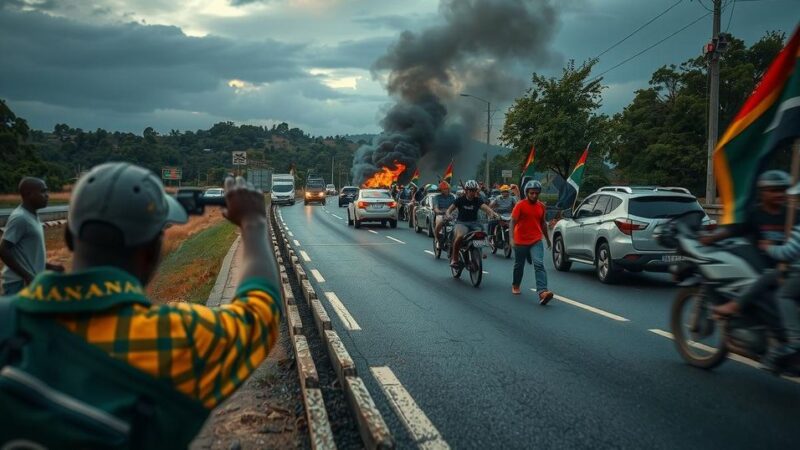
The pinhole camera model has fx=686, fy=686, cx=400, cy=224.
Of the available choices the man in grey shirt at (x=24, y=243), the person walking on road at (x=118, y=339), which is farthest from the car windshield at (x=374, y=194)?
the person walking on road at (x=118, y=339)

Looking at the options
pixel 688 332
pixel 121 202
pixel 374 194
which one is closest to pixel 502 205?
pixel 374 194

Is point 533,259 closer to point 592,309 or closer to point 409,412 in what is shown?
point 592,309

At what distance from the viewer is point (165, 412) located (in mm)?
1539

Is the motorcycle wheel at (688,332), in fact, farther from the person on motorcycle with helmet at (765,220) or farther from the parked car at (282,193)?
the parked car at (282,193)

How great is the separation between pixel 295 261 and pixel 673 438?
889 cm

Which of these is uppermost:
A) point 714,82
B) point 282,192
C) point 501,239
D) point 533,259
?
point 714,82

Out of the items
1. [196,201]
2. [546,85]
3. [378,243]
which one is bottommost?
[378,243]

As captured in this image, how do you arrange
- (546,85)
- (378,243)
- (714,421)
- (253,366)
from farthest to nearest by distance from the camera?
(546,85) → (378,243) → (714,421) → (253,366)

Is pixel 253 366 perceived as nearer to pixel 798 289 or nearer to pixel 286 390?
pixel 286 390

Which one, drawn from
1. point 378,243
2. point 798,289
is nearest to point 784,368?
point 798,289

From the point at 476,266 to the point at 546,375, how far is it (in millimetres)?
5682

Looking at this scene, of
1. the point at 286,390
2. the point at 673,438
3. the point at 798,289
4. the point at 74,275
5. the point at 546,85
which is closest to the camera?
the point at 74,275

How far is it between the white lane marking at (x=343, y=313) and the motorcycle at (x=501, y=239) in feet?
23.0

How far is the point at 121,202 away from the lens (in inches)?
64.4
